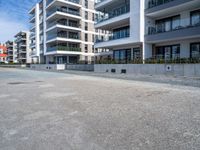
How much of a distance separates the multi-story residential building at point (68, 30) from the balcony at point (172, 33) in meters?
26.1

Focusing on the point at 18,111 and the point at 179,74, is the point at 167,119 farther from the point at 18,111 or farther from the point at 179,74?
the point at 179,74

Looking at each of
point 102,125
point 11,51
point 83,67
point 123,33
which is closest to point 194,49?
point 123,33

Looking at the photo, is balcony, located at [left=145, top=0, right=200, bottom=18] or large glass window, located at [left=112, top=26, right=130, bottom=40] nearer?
balcony, located at [left=145, top=0, right=200, bottom=18]

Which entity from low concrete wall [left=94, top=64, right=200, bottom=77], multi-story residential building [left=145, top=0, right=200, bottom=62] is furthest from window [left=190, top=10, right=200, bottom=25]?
low concrete wall [left=94, top=64, right=200, bottom=77]

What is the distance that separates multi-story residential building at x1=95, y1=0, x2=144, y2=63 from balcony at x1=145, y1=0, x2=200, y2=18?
123cm

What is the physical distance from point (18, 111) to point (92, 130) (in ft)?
11.3

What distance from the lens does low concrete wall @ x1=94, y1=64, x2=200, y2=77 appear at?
56.6 ft

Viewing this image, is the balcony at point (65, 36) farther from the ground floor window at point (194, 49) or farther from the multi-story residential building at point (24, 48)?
the multi-story residential building at point (24, 48)

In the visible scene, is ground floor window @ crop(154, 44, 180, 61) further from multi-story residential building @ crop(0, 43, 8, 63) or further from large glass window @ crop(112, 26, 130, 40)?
multi-story residential building @ crop(0, 43, 8, 63)

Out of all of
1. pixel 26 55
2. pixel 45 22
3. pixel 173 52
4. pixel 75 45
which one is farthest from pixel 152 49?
pixel 26 55

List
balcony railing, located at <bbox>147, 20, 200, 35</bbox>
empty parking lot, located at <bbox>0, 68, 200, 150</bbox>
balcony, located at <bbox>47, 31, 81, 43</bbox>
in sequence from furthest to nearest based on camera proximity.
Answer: balcony, located at <bbox>47, 31, 81, 43</bbox> < balcony railing, located at <bbox>147, 20, 200, 35</bbox> < empty parking lot, located at <bbox>0, 68, 200, 150</bbox>

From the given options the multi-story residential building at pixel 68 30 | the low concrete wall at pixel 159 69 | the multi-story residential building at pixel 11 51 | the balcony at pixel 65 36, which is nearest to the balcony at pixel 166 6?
the low concrete wall at pixel 159 69

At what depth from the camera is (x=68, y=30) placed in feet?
157

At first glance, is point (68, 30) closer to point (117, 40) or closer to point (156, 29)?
point (117, 40)
